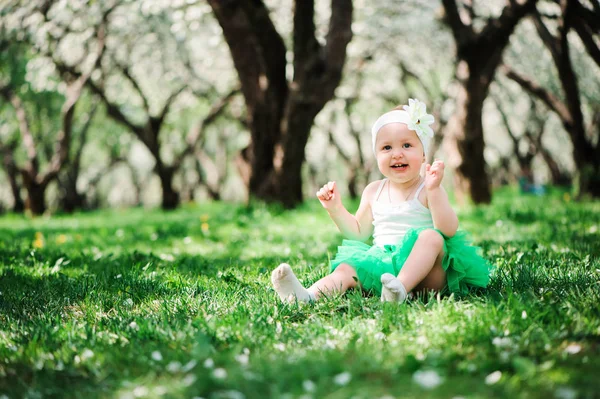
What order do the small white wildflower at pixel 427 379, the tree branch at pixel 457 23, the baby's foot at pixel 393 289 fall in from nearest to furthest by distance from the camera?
the small white wildflower at pixel 427 379 < the baby's foot at pixel 393 289 < the tree branch at pixel 457 23

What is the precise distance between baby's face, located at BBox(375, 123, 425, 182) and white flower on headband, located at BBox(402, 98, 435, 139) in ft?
0.19

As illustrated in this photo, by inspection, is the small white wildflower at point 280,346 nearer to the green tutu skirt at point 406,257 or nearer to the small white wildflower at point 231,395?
the small white wildflower at point 231,395

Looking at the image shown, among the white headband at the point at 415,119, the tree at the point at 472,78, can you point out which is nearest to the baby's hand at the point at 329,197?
the white headband at the point at 415,119

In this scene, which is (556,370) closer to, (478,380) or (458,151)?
(478,380)

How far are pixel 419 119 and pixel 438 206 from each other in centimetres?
55

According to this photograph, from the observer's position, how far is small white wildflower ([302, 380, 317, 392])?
77.4 inches

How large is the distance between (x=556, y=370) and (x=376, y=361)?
25.4 inches

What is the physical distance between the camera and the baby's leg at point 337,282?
3.39m

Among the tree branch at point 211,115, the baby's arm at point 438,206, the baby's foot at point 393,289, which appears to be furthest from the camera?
the tree branch at point 211,115

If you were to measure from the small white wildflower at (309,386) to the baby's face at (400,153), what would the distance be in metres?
1.77

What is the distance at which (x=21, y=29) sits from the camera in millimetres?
11703

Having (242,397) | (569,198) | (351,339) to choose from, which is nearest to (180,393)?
(242,397)

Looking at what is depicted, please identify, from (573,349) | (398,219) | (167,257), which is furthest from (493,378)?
(167,257)

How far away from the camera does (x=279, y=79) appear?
33.2 feet
